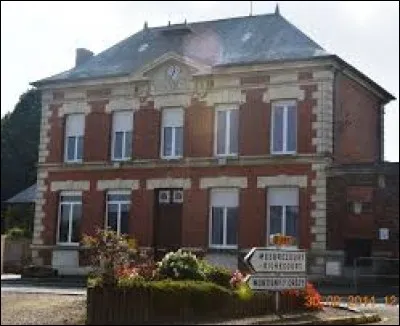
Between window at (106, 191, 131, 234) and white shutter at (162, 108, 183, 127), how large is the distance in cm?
311

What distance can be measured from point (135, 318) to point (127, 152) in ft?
57.9

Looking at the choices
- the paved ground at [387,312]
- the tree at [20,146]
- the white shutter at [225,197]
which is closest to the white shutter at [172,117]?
the white shutter at [225,197]

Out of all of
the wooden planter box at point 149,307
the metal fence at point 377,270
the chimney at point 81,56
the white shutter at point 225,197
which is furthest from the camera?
the chimney at point 81,56

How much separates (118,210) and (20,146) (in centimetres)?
2738

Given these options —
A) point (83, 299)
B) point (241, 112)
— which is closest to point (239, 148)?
point (241, 112)

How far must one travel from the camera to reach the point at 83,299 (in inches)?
550

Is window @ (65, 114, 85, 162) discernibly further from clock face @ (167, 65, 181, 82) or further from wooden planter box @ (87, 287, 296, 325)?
wooden planter box @ (87, 287, 296, 325)

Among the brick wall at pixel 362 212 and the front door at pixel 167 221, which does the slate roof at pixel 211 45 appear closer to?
the brick wall at pixel 362 212

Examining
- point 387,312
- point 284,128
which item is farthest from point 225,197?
point 387,312

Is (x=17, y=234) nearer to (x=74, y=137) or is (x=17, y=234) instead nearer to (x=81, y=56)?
(x=74, y=137)

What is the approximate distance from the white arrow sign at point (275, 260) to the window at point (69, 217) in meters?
16.1

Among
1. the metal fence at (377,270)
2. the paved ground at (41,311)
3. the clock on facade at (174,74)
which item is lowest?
the paved ground at (41,311)

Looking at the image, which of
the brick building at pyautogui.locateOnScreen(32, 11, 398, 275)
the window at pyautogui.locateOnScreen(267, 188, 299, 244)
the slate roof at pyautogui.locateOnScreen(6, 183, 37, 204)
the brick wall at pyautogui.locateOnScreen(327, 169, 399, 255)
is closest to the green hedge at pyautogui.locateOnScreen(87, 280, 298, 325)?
the brick wall at pyautogui.locateOnScreen(327, 169, 399, 255)

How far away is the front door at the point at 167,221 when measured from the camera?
2823 cm
